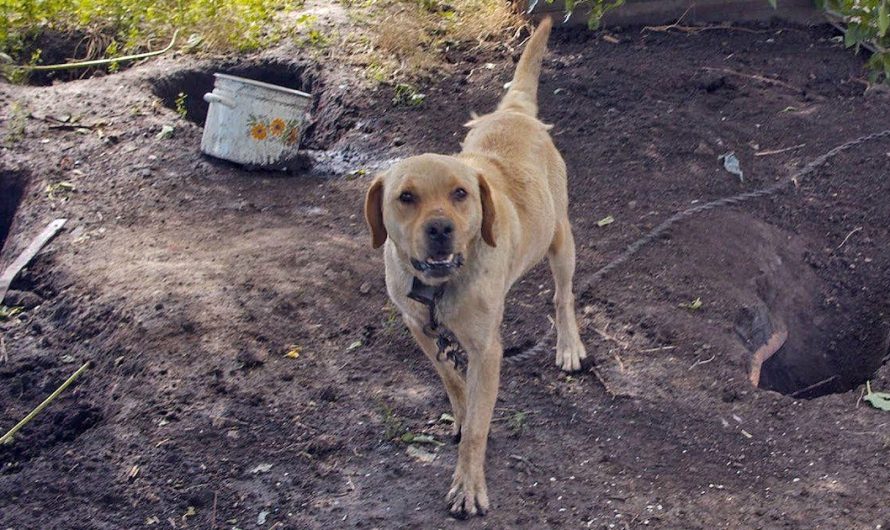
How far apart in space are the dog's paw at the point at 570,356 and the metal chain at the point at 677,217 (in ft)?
0.49

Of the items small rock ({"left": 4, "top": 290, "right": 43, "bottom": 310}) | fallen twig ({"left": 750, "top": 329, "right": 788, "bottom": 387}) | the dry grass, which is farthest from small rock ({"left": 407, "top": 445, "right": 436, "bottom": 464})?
the dry grass

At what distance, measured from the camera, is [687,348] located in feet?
18.2

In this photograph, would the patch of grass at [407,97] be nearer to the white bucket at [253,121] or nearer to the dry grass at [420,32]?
the dry grass at [420,32]

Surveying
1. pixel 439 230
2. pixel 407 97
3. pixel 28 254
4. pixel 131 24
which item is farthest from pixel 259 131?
pixel 439 230

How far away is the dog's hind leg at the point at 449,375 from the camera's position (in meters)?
4.47

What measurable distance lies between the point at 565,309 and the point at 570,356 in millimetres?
234

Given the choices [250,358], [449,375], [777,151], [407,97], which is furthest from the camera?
[407,97]

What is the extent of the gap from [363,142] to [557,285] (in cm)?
280

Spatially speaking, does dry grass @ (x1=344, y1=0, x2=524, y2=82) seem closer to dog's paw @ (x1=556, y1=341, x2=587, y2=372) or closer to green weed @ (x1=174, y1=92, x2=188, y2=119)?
green weed @ (x1=174, y1=92, x2=188, y2=119)

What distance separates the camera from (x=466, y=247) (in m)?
4.10

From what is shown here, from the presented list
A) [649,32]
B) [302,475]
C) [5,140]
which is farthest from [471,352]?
[649,32]

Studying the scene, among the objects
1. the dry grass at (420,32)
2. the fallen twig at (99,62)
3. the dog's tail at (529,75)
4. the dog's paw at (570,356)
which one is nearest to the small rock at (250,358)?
the dog's paw at (570,356)

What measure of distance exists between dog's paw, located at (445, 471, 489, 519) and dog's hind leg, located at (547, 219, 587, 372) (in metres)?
1.22

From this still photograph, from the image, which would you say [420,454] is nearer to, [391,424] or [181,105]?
[391,424]
